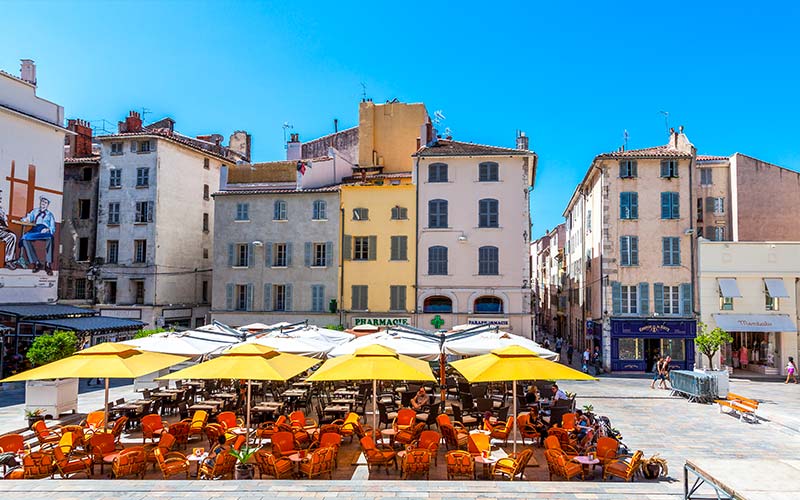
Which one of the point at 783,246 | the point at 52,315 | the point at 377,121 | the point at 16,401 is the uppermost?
the point at 377,121

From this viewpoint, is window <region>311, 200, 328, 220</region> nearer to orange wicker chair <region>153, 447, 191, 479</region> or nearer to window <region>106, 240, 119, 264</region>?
window <region>106, 240, 119, 264</region>

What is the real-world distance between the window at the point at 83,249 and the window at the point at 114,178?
4.06 m

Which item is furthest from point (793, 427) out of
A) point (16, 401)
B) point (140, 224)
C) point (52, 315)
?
point (140, 224)

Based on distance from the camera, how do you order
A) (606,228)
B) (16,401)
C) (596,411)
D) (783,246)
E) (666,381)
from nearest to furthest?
(596,411) → (16,401) → (666,381) → (783,246) → (606,228)

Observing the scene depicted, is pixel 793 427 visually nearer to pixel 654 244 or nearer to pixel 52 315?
pixel 654 244

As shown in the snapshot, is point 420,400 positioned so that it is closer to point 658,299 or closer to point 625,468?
point 625,468

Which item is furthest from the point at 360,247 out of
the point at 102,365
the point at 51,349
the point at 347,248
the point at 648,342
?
the point at 102,365

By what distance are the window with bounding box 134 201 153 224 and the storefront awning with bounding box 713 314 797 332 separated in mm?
33728

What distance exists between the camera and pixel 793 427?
17422 mm

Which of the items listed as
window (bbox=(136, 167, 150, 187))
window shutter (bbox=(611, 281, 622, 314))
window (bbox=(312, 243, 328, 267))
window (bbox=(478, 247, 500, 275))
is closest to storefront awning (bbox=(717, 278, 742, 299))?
window shutter (bbox=(611, 281, 622, 314))

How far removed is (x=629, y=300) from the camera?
111 feet

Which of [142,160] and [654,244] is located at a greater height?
[142,160]

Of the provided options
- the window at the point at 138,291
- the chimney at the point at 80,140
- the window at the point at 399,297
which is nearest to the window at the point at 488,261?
the window at the point at 399,297

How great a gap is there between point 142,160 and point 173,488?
3297cm
